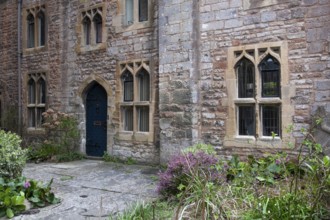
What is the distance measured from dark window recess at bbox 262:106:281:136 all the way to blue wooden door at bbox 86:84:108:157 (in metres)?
4.44

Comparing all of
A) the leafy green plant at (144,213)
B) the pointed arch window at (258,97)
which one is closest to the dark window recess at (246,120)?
the pointed arch window at (258,97)

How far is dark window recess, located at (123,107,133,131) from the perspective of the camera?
8825mm

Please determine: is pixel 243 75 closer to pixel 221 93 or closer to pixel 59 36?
pixel 221 93

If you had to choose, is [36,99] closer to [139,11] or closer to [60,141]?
[60,141]

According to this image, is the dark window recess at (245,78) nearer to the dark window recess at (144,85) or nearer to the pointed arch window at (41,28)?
the dark window recess at (144,85)

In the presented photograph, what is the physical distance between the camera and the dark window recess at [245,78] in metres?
6.77

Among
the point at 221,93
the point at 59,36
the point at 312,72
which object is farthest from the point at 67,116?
the point at 312,72

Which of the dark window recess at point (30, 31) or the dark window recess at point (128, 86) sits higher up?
the dark window recess at point (30, 31)

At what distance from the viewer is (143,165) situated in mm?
8266

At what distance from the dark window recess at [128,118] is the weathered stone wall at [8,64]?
4.56m

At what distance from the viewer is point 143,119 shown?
8.58 m

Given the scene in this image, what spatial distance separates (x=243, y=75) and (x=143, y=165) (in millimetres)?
3246

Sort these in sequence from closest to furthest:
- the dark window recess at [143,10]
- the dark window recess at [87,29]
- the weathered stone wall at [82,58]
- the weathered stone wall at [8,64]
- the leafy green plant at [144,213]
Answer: the leafy green plant at [144,213] → the weathered stone wall at [82,58] → the dark window recess at [143,10] → the dark window recess at [87,29] → the weathered stone wall at [8,64]

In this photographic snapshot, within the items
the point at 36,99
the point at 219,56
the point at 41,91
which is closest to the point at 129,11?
the point at 219,56
